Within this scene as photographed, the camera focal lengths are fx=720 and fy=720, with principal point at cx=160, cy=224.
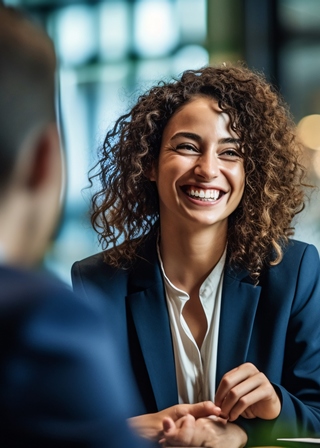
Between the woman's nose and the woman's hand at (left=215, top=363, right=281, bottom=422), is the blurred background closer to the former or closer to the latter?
the woman's nose

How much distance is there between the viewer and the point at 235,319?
114 centimetres

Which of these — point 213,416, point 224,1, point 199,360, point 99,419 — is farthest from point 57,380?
point 224,1

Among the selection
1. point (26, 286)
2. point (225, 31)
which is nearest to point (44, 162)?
point (26, 286)

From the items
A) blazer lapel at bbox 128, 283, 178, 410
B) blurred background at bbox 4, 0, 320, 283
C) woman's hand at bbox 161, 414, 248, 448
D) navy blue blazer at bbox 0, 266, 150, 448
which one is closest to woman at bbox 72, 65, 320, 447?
blazer lapel at bbox 128, 283, 178, 410

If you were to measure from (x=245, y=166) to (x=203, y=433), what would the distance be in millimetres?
445

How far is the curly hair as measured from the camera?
1.18 m

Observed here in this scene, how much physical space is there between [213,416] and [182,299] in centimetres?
24

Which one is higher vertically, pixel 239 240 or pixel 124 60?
pixel 124 60

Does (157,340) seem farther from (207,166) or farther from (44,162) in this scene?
(44,162)

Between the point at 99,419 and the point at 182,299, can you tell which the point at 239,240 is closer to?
the point at 182,299

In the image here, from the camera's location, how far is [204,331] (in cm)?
116

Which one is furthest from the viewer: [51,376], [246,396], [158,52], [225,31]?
[158,52]

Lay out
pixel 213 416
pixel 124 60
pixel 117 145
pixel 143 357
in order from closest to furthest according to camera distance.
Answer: pixel 213 416, pixel 143 357, pixel 117 145, pixel 124 60

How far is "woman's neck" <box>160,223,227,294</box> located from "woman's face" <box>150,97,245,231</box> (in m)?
0.02
